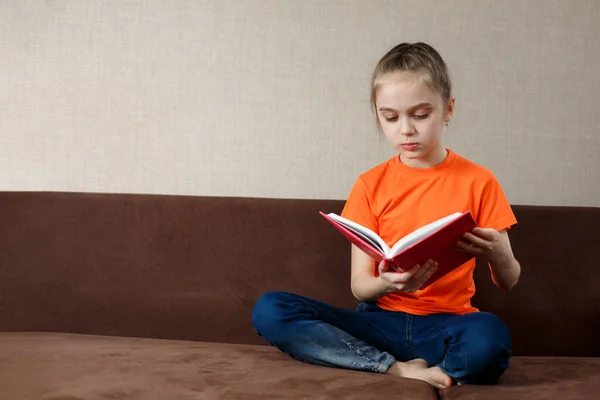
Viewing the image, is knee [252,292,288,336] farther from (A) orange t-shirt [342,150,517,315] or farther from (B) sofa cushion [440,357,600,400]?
(B) sofa cushion [440,357,600,400]

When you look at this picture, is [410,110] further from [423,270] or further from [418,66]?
[423,270]

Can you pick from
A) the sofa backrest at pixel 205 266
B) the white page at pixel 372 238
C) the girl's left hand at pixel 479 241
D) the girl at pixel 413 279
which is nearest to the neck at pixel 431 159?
the girl at pixel 413 279

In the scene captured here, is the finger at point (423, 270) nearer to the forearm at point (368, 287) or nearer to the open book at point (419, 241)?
the open book at point (419, 241)

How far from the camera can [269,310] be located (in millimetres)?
1723

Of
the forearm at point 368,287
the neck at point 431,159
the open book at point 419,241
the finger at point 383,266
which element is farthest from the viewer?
the neck at point 431,159

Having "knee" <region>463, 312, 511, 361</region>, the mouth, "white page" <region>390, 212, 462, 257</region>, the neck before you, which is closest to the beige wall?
the neck

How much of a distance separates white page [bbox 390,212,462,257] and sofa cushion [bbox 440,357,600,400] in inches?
12.4

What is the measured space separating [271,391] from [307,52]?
116cm

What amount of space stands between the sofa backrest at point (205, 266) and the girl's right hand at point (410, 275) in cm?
45

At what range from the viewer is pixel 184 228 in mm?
2076

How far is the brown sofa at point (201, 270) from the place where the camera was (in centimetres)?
200

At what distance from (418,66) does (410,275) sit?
530 millimetres

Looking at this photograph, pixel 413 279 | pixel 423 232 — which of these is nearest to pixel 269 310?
pixel 413 279

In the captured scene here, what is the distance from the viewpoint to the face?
175cm
